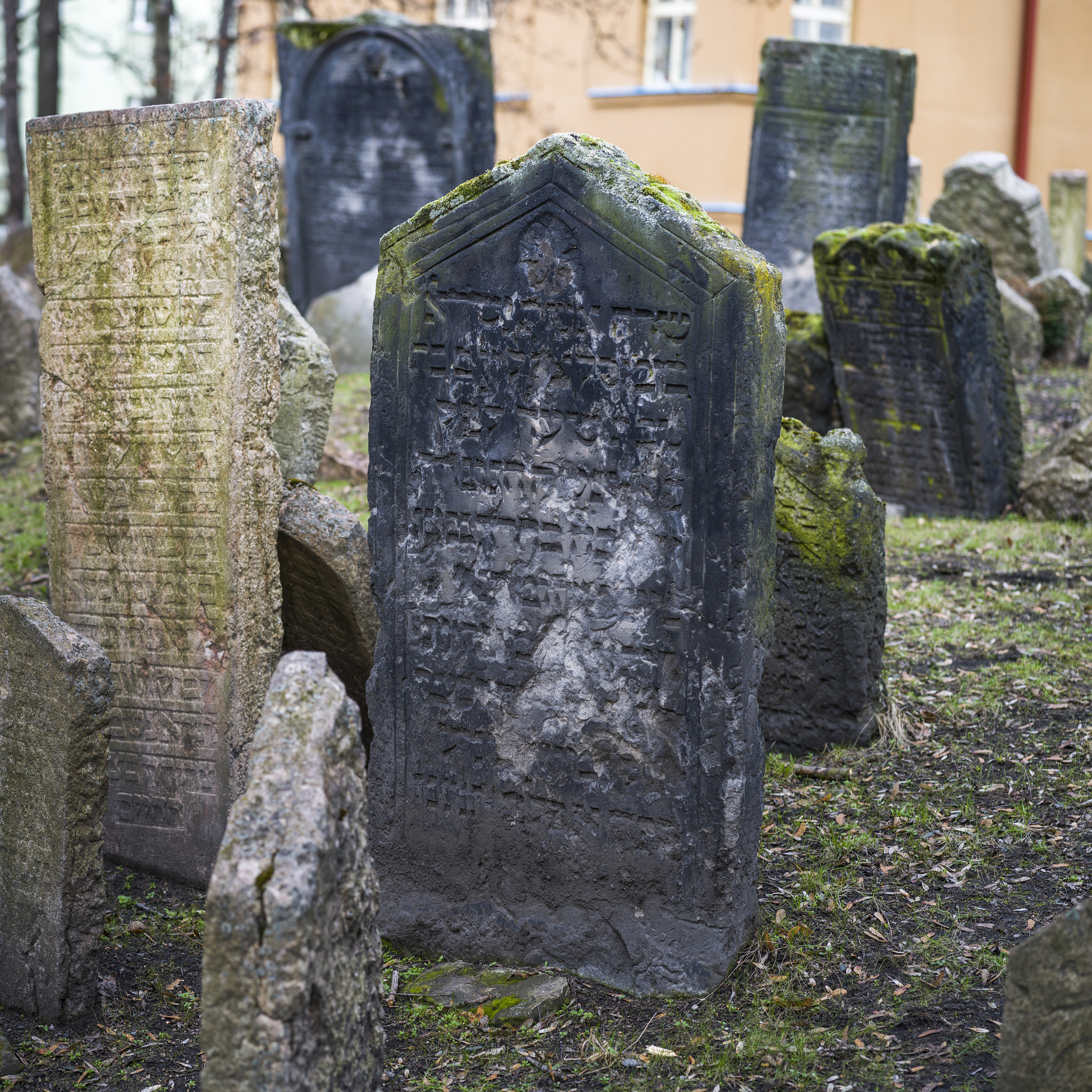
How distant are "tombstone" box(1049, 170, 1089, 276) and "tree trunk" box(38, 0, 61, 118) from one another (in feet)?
39.9

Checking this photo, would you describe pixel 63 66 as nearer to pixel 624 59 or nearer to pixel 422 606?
pixel 624 59

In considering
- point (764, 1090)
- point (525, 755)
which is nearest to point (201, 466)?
point (525, 755)

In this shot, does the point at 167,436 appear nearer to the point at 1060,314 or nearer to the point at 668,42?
the point at 1060,314

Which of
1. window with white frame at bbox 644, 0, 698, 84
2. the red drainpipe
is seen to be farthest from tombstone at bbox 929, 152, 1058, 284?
the red drainpipe

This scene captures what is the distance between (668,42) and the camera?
56.0ft

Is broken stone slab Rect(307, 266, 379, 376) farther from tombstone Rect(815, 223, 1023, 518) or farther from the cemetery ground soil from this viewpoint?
the cemetery ground soil

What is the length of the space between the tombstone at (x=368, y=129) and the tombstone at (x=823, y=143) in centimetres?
263

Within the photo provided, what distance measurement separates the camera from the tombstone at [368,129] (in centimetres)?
1123

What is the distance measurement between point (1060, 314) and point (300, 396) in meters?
9.02

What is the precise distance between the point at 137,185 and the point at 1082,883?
367 cm

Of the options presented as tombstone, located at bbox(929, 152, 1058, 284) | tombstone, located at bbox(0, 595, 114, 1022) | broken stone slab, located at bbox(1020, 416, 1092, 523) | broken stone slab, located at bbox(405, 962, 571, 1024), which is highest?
tombstone, located at bbox(929, 152, 1058, 284)

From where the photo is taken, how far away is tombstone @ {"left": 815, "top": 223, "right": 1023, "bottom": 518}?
293 inches

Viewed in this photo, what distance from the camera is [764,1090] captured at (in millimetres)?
2850

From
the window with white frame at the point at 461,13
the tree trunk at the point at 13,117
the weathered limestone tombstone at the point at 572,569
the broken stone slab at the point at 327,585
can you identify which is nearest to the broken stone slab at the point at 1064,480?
the weathered limestone tombstone at the point at 572,569
